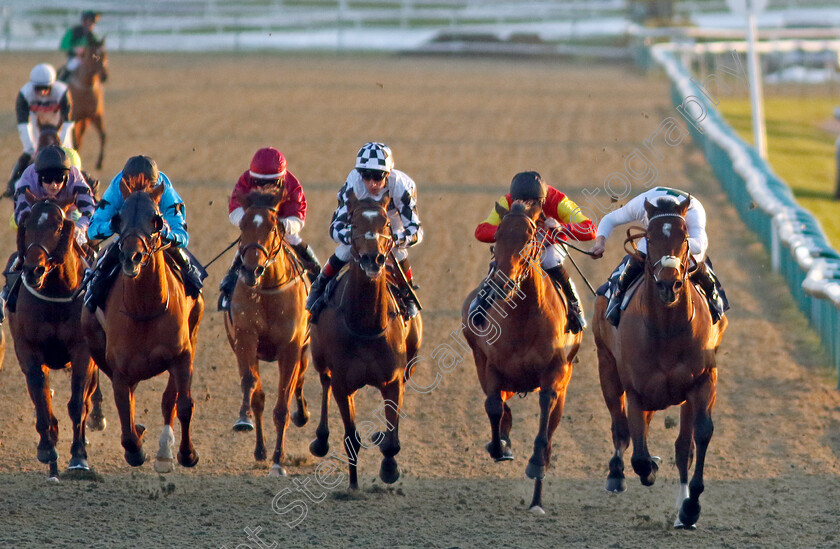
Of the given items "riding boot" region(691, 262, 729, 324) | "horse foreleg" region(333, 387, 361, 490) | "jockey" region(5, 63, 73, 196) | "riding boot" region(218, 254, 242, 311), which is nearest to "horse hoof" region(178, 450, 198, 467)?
"horse foreleg" region(333, 387, 361, 490)

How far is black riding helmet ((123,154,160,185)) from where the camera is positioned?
7422 millimetres

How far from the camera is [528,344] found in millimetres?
7539

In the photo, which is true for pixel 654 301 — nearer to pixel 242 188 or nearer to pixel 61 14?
pixel 242 188

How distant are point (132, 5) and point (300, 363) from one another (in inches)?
1129

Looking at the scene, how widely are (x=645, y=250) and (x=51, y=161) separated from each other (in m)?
3.72

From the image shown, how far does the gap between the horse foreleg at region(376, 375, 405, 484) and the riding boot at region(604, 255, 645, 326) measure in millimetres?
1340

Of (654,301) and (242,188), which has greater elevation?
(242,188)

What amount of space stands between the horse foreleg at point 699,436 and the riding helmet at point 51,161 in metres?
4.10

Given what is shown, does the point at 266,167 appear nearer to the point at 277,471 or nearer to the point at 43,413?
the point at 277,471

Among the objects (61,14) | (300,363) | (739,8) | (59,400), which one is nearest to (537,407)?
(300,363)

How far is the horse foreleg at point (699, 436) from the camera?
7.07m

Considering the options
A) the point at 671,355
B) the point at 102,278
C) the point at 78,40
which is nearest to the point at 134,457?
the point at 102,278

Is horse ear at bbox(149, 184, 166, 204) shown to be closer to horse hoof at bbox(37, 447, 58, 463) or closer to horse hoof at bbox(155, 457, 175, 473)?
horse hoof at bbox(155, 457, 175, 473)

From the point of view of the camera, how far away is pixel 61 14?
33750 millimetres
